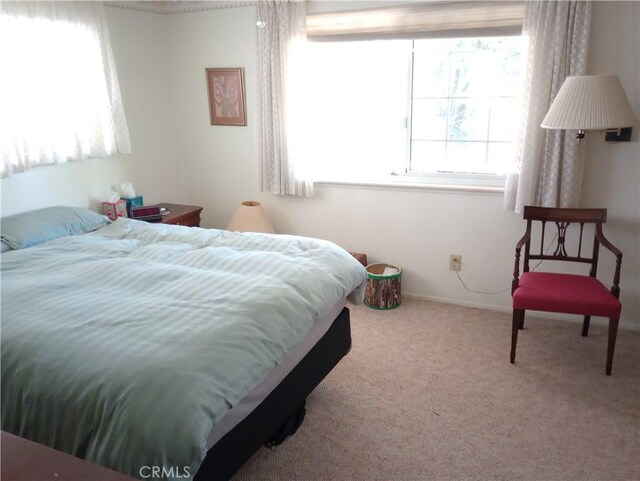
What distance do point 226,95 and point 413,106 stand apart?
1.50m

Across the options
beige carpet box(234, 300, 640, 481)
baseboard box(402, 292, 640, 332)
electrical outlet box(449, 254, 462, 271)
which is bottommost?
beige carpet box(234, 300, 640, 481)

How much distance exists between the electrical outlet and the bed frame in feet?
4.38

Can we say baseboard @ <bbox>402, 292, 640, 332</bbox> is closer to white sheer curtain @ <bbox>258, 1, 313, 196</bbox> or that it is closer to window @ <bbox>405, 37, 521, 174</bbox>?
window @ <bbox>405, 37, 521, 174</bbox>

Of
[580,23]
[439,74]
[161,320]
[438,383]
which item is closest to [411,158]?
[439,74]

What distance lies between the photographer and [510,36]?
3146mm

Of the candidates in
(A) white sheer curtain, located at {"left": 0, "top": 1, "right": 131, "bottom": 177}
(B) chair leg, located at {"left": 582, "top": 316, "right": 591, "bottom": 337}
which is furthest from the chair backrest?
(A) white sheer curtain, located at {"left": 0, "top": 1, "right": 131, "bottom": 177}

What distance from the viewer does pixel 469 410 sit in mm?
2434

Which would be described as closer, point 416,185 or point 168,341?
point 168,341

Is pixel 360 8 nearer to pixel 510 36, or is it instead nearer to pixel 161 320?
pixel 510 36

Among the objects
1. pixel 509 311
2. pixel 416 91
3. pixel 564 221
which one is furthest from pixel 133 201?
pixel 564 221

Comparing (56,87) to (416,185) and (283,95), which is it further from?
(416,185)

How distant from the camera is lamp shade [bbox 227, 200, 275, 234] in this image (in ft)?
12.8

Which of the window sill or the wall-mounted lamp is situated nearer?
the wall-mounted lamp

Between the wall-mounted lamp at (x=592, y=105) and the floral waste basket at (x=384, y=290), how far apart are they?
1437 mm
